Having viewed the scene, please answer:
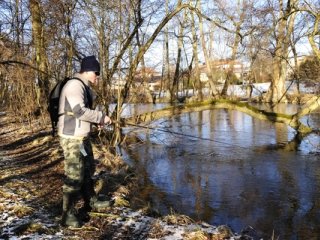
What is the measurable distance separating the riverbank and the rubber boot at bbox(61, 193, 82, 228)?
0.24 ft

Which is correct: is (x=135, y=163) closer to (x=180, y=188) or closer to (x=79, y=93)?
(x=180, y=188)

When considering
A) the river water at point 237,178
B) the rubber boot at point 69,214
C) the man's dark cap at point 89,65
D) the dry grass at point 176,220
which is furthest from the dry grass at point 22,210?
the river water at point 237,178

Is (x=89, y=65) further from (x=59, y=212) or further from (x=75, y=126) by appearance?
(x=59, y=212)

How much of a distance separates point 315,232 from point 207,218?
157cm

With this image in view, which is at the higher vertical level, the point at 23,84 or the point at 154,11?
the point at 154,11

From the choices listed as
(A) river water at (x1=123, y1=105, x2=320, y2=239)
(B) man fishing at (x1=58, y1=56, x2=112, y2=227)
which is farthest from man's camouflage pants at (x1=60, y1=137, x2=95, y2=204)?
(A) river water at (x1=123, y1=105, x2=320, y2=239)

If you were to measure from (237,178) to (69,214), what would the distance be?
513cm

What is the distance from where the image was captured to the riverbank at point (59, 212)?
4727mm

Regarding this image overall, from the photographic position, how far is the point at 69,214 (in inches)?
189

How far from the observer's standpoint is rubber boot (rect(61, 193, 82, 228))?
478 cm

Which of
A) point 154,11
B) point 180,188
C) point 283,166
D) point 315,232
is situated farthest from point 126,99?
point 315,232

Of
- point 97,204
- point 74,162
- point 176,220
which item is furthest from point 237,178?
point 74,162

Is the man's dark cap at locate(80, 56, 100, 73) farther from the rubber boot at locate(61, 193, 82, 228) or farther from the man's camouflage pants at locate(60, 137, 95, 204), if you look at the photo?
the rubber boot at locate(61, 193, 82, 228)

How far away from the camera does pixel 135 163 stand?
35.6 ft
